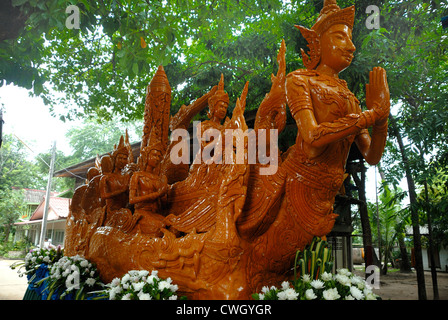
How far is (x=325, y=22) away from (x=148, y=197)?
231 centimetres

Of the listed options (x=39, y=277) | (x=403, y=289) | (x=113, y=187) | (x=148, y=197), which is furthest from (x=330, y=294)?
(x=403, y=289)

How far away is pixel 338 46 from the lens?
2424 millimetres

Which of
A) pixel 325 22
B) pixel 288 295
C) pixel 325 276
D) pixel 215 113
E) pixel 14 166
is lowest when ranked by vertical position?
pixel 288 295

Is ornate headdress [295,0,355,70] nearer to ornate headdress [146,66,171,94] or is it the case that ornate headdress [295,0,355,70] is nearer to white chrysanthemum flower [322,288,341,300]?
white chrysanthemum flower [322,288,341,300]

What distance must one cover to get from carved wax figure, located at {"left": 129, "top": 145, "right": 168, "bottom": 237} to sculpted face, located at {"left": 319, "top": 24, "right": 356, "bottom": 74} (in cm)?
A: 209

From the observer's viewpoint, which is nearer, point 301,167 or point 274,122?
point 301,167

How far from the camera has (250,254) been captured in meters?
2.41

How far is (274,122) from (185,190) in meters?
1.23

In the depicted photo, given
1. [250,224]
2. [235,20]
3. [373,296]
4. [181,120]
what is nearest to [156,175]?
[181,120]

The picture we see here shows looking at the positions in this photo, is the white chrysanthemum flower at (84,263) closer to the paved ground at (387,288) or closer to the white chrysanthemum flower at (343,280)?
the white chrysanthemum flower at (343,280)

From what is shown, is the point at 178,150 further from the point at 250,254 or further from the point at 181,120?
the point at 250,254

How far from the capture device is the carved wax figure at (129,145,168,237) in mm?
3121

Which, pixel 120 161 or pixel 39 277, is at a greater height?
pixel 120 161

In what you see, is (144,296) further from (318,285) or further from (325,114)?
(325,114)
